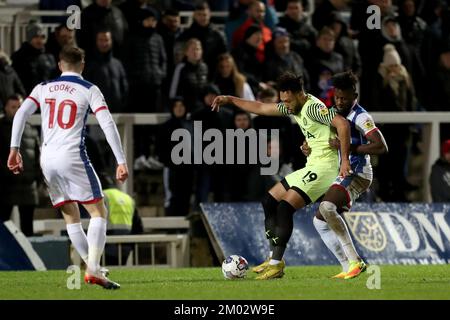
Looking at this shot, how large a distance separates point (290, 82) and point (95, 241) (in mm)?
2827

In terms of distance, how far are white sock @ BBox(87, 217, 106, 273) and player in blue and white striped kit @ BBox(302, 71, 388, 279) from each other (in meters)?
2.54

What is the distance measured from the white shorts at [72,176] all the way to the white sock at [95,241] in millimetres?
220

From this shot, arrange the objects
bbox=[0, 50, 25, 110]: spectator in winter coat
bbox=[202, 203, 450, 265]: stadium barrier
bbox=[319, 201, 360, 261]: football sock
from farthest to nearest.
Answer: bbox=[0, 50, 25, 110]: spectator in winter coat, bbox=[202, 203, 450, 265]: stadium barrier, bbox=[319, 201, 360, 261]: football sock

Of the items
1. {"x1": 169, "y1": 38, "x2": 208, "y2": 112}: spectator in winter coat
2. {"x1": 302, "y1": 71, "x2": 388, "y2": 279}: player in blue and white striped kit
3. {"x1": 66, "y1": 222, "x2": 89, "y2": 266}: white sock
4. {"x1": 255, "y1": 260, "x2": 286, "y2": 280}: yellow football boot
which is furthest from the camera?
{"x1": 169, "y1": 38, "x2": 208, "y2": 112}: spectator in winter coat

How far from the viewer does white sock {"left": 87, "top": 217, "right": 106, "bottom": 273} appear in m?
13.0

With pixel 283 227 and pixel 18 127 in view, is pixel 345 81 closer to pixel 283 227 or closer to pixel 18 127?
pixel 283 227

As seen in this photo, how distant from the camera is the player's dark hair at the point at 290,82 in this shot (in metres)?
14.6

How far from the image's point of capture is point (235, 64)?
70.3 feet

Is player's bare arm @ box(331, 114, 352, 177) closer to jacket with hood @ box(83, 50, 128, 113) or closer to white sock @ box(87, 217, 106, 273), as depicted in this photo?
white sock @ box(87, 217, 106, 273)

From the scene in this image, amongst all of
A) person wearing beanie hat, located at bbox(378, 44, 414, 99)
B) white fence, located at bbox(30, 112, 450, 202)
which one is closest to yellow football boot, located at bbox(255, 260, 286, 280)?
white fence, located at bbox(30, 112, 450, 202)

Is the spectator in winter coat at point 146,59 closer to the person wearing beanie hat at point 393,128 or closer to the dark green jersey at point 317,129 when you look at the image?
the person wearing beanie hat at point 393,128

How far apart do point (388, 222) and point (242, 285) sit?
6.34 metres

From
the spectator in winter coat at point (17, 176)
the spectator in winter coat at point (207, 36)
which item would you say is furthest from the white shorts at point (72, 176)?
the spectator in winter coat at point (207, 36)

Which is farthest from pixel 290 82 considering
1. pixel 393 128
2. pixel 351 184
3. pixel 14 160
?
pixel 393 128
